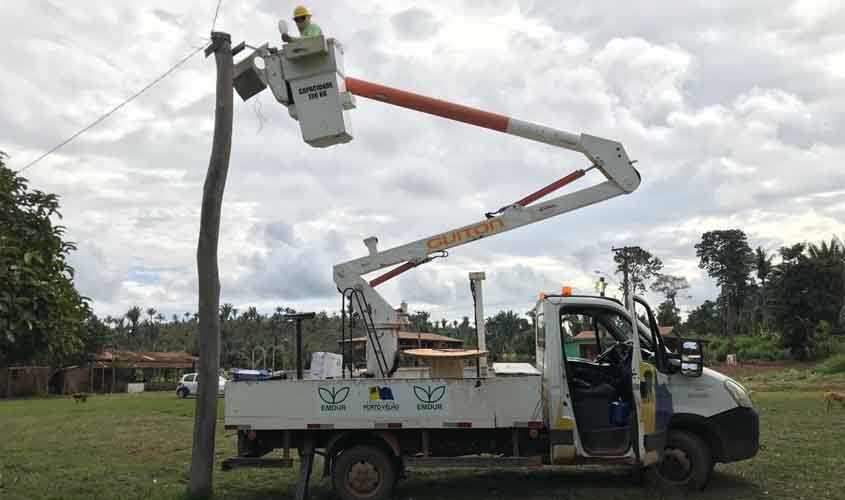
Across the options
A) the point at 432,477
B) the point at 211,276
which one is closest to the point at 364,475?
the point at 432,477

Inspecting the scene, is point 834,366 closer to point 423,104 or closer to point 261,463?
point 423,104

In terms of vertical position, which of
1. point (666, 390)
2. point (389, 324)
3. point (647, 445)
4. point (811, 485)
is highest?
point (389, 324)

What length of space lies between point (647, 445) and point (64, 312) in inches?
252

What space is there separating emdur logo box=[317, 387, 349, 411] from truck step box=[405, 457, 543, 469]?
1058 millimetres

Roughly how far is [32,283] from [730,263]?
75.6 meters

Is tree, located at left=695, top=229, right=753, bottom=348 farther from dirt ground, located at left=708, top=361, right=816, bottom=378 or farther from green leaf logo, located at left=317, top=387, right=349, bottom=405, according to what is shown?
green leaf logo, located at left=317, top=387, right=349, bottom=405

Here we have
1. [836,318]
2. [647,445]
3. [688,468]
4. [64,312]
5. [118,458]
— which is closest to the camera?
[64,312]

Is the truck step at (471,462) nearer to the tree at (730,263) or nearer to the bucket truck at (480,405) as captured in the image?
the bucket truck at (480,405)

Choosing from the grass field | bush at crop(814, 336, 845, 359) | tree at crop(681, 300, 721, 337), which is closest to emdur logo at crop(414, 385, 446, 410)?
the grass field

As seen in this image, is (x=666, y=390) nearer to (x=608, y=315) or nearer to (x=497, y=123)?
(x=608, y=315)

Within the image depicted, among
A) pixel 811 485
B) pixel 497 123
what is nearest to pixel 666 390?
pixel 811 485

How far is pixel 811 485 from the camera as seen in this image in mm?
9164

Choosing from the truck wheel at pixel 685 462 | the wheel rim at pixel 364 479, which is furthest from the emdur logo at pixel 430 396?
the truck wheel at pixel 685 462

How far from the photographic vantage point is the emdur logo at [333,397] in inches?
348
